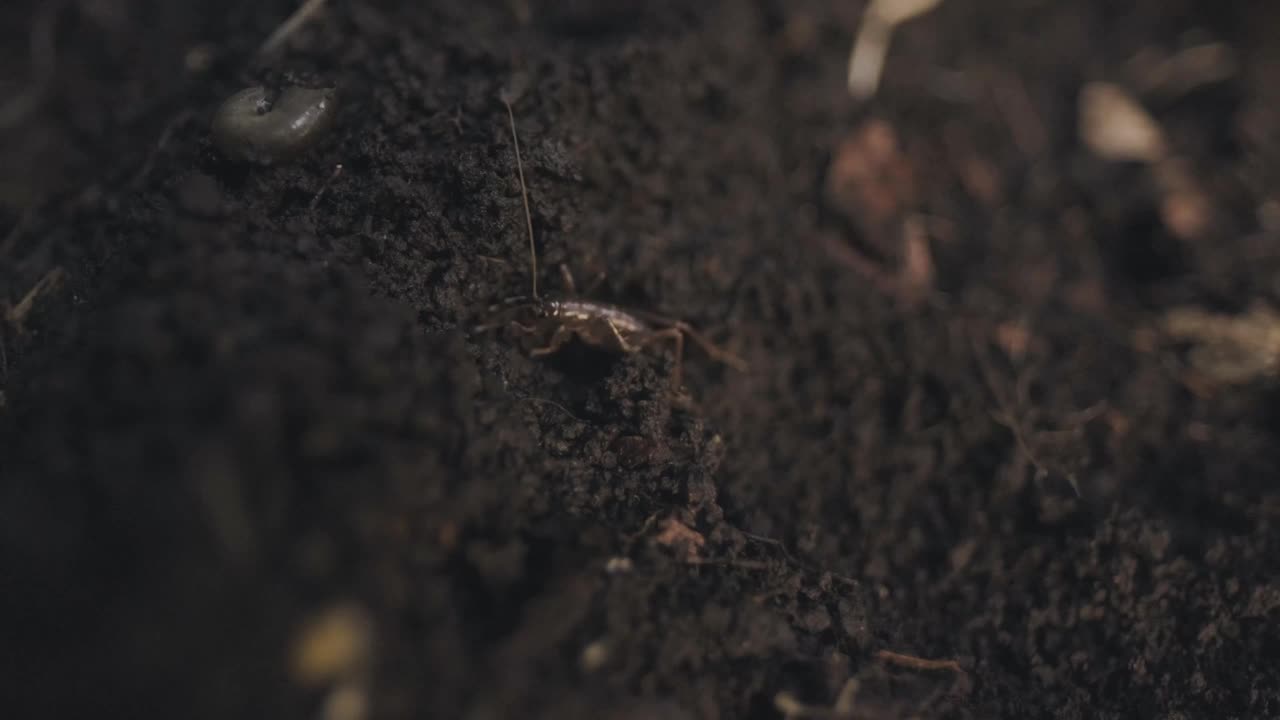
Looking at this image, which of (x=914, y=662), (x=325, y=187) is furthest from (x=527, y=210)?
(x=914, y=662)

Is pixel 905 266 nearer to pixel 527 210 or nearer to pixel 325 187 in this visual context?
pixel 527 210

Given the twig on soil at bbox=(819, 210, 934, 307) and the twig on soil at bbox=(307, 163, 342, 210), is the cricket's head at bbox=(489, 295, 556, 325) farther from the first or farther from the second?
the twig on soil at bbox=(819, 210, 934, 307)

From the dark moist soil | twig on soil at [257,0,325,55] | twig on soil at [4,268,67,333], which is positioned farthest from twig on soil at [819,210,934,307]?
twig on soil at [4,268,67,333]

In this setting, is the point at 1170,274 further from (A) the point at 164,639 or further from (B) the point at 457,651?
(A) the point at 164,639

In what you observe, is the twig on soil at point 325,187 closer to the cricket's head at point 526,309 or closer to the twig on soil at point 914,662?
the cricket's head at point 526,309

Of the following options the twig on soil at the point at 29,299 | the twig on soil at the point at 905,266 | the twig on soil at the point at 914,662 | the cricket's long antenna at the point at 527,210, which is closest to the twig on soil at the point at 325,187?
the cricket's long antenna at the point at 527,210
